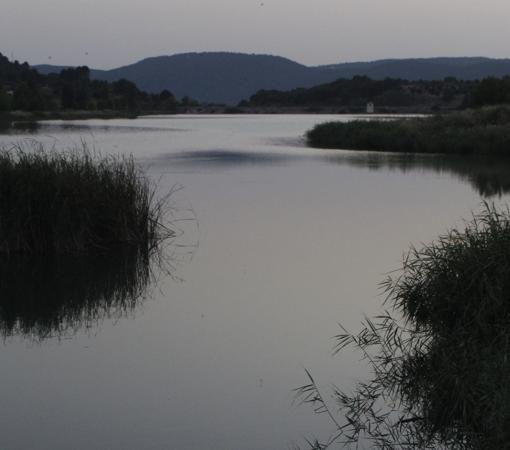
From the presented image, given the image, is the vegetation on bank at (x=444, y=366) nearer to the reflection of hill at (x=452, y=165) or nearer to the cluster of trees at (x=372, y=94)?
the reflection of hill at (x=452, y=165)

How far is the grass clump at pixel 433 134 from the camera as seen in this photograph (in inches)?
1240

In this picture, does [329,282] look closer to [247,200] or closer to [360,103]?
[247,200]

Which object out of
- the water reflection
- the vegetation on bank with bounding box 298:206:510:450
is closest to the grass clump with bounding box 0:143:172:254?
the vegetation on bank with bounding box 298:206:510:450

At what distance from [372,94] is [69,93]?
33594 mm

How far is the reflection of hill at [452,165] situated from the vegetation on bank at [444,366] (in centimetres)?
1273

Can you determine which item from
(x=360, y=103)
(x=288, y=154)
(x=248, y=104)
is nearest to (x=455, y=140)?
(x=288, y=154)

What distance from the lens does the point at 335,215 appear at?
15961mm

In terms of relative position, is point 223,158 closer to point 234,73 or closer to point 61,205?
point 61,205

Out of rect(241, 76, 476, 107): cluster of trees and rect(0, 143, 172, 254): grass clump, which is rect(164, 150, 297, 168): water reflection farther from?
rect(241, 76, 476, 107): cluster of trees

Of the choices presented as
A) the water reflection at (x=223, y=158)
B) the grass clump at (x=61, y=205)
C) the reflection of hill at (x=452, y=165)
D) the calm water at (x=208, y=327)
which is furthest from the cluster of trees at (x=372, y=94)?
the grass clump at (x=61, y=205)

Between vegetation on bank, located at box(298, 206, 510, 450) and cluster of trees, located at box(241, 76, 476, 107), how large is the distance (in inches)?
3118

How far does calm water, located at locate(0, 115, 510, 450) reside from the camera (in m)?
6.05

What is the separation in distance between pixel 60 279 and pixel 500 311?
5.59 m

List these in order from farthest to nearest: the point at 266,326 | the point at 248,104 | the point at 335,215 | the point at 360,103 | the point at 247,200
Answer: the point at 248,104, the point at 360,103, the point at 247,200, the point at 335,215, the point at 266,326
